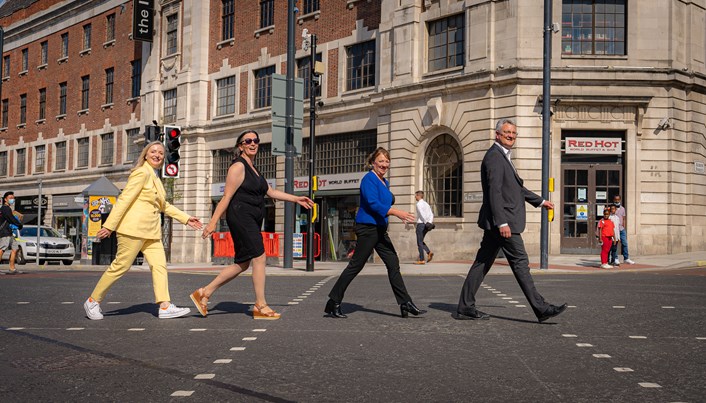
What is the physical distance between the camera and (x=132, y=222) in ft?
26.8

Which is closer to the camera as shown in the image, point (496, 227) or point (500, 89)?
point (496, 227)

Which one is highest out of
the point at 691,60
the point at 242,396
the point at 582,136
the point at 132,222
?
the point at 691,60

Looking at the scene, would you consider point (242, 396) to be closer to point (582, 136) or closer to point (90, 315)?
point (90, 315)

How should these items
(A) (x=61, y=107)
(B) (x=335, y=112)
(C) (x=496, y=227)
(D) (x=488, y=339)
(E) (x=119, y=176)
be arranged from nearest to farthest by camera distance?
(D) (x=488, y=339)
(C) (x=496, y=227)
(B) (x=335, y=112)
(E) (x=119, y=176)
(A) (x=61, y=107)

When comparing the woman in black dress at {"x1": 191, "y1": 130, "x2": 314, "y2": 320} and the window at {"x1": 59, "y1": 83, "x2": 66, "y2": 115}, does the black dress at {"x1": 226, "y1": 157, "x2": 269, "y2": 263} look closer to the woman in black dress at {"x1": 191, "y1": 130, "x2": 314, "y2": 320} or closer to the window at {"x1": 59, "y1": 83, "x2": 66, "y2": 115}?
the woman in black dress at {"x1": 191, "y1": 130, "x2": 314, "y2": 320}

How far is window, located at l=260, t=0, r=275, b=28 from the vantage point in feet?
104

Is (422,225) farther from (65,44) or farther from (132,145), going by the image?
(65,44)

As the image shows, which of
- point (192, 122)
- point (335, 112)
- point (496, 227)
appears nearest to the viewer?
point (496, 227)

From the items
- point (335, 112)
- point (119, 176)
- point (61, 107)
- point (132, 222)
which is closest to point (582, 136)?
point (335, 112)

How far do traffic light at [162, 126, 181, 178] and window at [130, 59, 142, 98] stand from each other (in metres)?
23.0

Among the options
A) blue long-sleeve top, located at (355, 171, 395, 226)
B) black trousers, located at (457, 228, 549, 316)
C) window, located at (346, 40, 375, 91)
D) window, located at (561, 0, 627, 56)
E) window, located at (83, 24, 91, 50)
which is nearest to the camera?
black trousers, located at (457, 228, 549, 316)

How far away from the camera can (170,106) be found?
36.9 meters

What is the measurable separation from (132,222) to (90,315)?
1.06 metres

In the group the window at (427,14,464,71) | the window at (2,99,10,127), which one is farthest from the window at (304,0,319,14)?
the window at (2,99,10,127)
